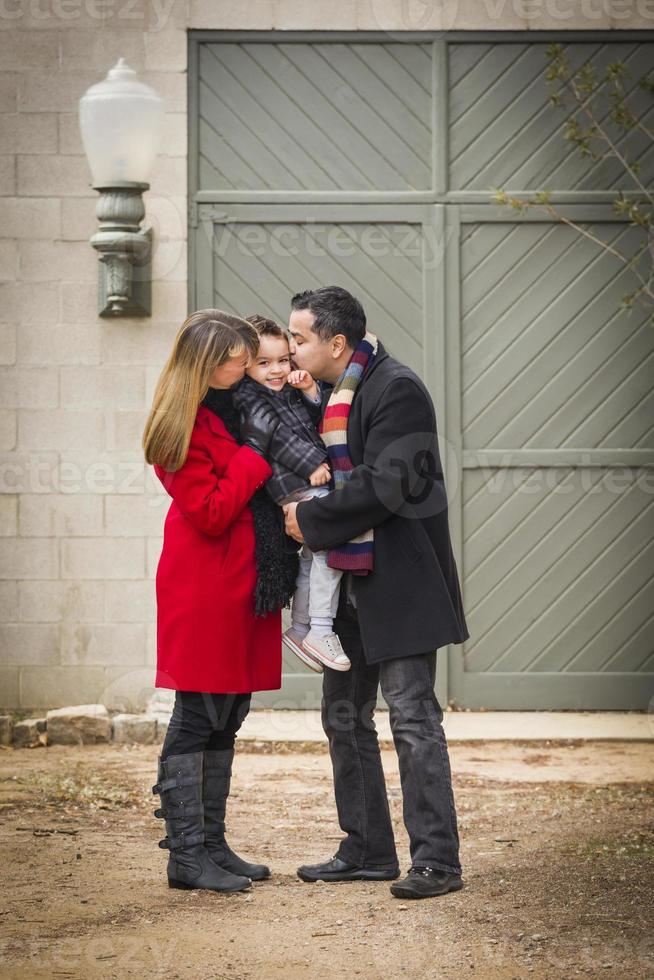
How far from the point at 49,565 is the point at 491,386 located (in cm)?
260

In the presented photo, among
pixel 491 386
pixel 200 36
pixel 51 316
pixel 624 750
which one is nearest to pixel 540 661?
pixel 624 750

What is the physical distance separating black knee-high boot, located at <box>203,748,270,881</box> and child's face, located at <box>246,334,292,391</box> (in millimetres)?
1217

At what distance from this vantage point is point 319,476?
4391 millimetres

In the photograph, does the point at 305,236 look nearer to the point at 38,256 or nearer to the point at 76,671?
the point at 38,256

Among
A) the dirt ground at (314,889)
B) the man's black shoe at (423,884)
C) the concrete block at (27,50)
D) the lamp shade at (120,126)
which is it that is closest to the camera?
the dirt ground at (314,889)

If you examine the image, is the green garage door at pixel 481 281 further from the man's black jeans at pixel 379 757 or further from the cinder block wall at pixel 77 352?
the man's black jeans at pixel 379 757

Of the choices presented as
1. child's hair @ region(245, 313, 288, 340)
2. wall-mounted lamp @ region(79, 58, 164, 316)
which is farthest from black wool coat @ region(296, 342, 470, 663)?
wall-mounted lamp @ region(79, 58, 164, 316)

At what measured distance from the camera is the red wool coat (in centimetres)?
427

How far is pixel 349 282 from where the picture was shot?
754 centimetres

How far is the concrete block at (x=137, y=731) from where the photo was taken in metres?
6.97

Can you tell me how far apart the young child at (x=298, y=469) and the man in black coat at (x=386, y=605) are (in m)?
0.07

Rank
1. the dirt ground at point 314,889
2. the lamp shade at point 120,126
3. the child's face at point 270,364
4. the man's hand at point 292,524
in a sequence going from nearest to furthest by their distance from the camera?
the dirt ground at point 314,889 → the man's hand at point 292,524 → the child's face at point 270,364 → the lamp shade at point 120,126

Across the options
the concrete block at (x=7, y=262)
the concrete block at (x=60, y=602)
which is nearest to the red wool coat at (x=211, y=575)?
the concrete block at (x=60, y=602)

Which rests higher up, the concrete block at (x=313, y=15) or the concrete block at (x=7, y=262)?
the concrete block at (x=313, y=15)
